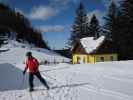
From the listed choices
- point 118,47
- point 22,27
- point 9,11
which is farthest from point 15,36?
point 118,47

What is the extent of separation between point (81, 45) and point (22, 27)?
71.4m

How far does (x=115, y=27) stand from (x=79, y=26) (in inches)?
664

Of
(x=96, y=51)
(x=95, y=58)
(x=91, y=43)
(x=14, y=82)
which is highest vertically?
(x=91, y=43)

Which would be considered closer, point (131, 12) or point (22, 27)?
point (131, 12)

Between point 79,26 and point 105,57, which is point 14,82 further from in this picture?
point 79,26

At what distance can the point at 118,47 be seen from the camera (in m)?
54.3

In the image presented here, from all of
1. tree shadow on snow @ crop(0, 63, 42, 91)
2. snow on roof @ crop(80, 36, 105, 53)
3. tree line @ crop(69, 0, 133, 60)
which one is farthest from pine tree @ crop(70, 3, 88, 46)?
tree shadow on snow @ crop(0, 63, 42, 91)

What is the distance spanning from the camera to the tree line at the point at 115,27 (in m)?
48.3

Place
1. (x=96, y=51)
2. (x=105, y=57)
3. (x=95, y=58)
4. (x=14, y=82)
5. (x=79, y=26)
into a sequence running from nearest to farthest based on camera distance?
(x=14, y=82) → (x=95, y=58) → (x=96, y=51) → (x=105, y=57) → (x=79, y=26)

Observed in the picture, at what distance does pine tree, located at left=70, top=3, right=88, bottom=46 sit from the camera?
252 ft

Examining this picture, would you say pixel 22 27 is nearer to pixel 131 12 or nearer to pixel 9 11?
pixel 9 11

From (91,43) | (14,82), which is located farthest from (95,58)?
(14,82)

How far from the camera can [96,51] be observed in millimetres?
52156

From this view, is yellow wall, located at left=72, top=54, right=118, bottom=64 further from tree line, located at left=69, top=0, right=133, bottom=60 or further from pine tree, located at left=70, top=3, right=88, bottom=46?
pine tree, located at left=70, top=3, right=88, bottom=46
